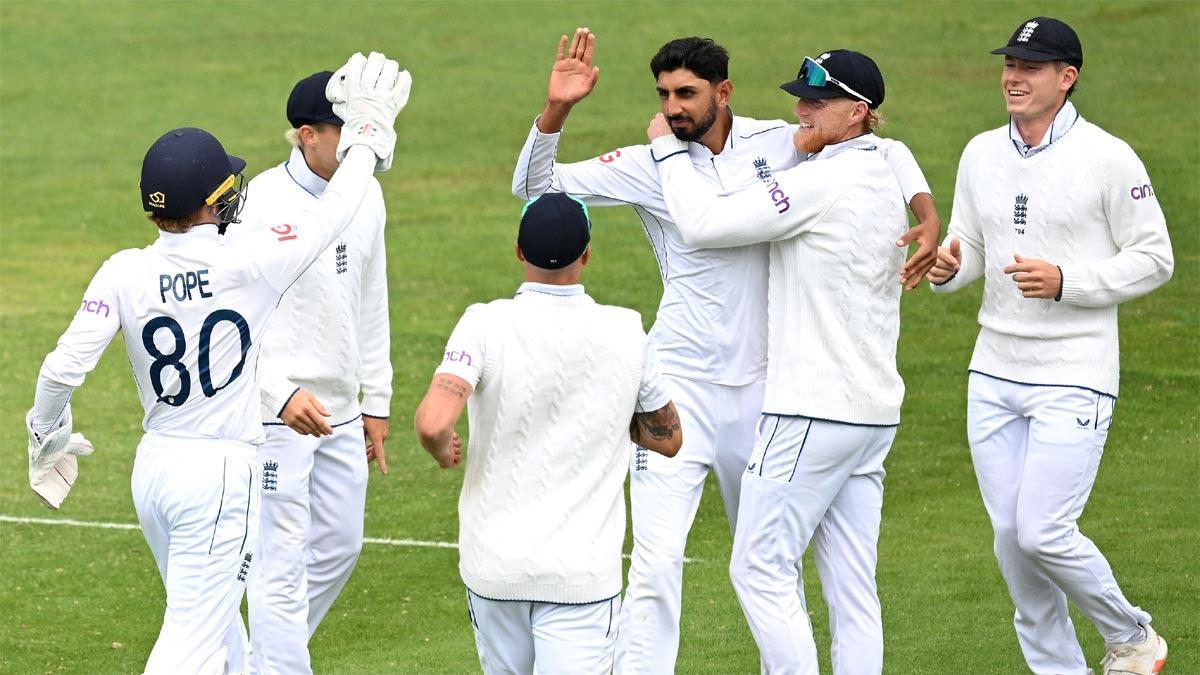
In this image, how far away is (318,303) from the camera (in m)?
7.25

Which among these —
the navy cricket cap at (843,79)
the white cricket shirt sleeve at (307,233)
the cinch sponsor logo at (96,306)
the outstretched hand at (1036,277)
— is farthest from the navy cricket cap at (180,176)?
the outstretched hand at (1036,277)

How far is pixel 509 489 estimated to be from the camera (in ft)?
18.5

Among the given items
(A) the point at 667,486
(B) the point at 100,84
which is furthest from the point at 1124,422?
(B) the point at 100,84

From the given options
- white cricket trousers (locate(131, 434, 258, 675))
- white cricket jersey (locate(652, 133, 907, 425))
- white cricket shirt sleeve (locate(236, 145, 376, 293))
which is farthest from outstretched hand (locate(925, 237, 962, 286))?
white cricket trousers (locate(131, 434, 258, 675))

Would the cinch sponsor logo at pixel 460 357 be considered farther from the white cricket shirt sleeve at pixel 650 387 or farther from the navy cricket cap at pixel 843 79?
the navy cricket cap at pixel 843 79

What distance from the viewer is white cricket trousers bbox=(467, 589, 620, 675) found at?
5691 mm

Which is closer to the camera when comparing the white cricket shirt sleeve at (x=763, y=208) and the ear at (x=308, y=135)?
the white cricket shirt sleeve at (x=763, y=208)

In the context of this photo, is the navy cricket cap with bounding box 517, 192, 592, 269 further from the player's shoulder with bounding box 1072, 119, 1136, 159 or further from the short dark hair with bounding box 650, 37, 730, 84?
the player's shoulder with bounding box 1072, 119, 1136, 159

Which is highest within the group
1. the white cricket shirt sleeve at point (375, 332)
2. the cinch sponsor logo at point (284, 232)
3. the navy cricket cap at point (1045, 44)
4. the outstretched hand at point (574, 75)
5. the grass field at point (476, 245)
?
the navy cricket cap at point (1045, 44)

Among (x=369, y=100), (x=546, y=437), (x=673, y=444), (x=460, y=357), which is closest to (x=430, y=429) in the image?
(x=460, y=357)

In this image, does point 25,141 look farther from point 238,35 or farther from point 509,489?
point 509,489

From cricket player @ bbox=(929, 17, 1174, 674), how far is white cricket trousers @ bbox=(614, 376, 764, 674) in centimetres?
106

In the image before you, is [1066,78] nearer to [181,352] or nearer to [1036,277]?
[1036,277]

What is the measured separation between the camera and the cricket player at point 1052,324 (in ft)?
24.0
